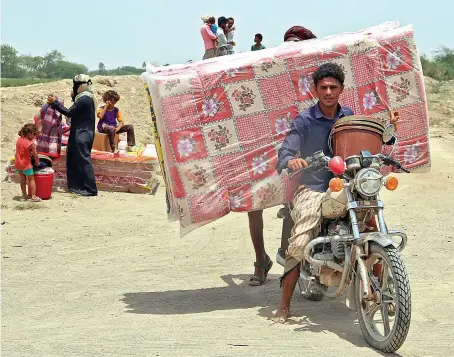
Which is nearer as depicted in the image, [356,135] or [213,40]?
[356,135]

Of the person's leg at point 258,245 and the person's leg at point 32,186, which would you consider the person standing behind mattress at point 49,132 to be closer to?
the person's leg at point 32,186

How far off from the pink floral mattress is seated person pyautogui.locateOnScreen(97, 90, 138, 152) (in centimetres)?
743

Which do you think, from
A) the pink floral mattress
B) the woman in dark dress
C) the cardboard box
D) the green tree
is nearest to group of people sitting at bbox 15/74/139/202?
the woman in dark dress

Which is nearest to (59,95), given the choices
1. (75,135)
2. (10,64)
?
(75,135)

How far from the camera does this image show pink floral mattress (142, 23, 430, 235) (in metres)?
6.15

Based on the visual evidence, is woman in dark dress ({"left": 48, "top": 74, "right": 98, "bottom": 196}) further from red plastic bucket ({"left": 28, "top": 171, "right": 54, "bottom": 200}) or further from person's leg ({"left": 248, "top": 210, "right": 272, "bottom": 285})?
person's leg ({"left": 248, "top": 210, "right": 272, "bottom": 285})

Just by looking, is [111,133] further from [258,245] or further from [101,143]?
[258,245]

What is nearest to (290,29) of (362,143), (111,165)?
(362,143)

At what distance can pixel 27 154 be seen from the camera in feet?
38.8

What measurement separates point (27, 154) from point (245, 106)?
6.35m

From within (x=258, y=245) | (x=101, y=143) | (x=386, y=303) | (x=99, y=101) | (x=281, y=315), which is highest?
(x=99, y=101)

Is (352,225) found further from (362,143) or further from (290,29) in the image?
(290,29)

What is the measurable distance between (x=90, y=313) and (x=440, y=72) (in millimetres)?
29537

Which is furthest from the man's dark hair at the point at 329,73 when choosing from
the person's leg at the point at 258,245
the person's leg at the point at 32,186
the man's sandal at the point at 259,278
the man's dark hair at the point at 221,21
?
the man's dark hair at the point at 221,21
